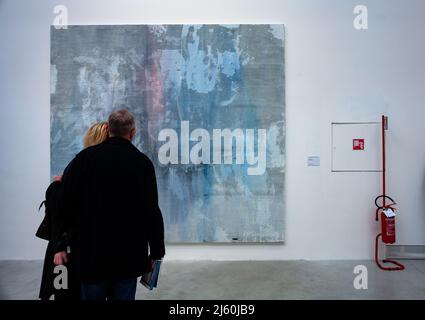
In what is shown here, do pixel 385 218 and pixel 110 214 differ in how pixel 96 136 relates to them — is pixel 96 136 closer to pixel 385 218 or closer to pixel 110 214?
pixel 110 214

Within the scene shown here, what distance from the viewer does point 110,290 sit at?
5.56ft

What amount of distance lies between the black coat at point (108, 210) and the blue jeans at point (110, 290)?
0.06 metres

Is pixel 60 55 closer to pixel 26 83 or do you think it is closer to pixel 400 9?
pixel 26 83

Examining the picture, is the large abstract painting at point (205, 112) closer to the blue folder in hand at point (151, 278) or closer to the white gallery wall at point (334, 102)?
the white gallery wall at point (334, 102)

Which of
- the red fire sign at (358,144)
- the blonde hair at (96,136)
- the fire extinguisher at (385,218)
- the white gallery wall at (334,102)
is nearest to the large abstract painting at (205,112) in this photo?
the white gallery wall at (334,102)

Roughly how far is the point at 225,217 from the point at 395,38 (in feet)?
10.1

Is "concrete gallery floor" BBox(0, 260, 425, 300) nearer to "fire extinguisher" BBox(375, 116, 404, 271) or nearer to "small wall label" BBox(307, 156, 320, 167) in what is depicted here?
"fire extinguisher" BBox(375, 116, 404, 271)

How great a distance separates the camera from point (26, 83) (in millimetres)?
4023

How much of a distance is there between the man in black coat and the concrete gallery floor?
1.48 m

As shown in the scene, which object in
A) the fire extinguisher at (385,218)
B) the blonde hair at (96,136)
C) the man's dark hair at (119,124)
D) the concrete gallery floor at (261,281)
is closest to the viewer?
the man's dark hair at (119,124)

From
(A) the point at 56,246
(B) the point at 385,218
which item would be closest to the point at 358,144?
(B) the point at 385,218

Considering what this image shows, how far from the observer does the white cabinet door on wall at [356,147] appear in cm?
393

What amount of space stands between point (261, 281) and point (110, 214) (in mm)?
2233

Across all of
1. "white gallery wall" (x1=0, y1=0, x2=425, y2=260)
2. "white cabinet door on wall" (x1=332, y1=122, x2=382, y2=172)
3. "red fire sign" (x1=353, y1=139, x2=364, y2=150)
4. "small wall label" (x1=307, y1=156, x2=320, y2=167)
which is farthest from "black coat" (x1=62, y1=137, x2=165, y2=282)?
"red fire sign" (x1=353, y1=139, x2=364, y2=150)
